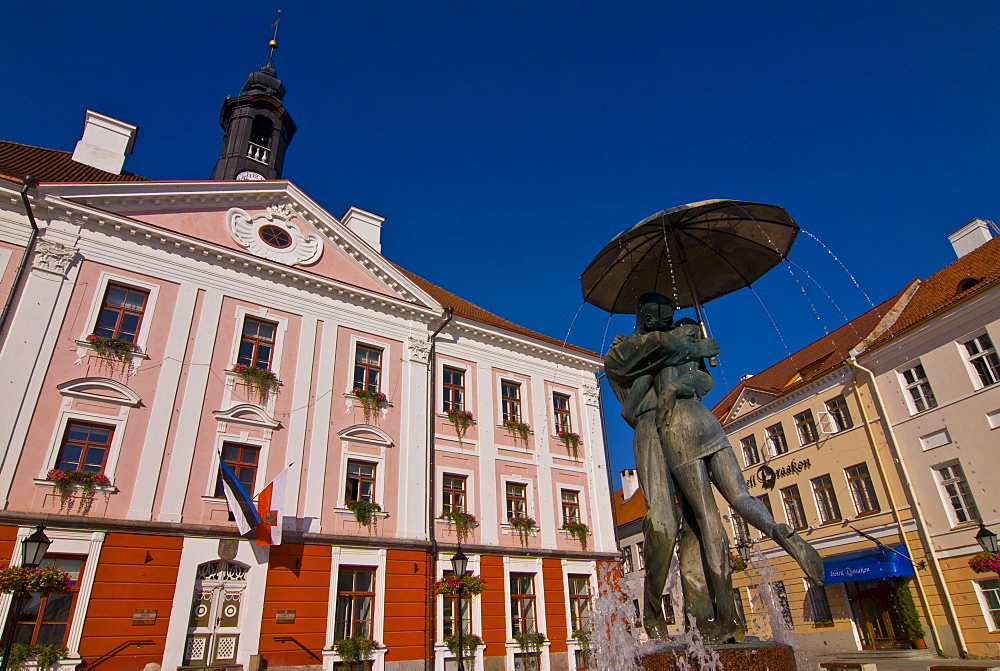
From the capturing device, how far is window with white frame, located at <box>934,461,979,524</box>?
19062 mm

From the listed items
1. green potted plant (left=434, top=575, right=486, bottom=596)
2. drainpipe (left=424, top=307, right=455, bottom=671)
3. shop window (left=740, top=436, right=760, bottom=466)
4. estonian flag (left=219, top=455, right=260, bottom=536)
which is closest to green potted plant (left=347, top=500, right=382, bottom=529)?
drainpipe (left=424, top=307, right=455, bottom=671)

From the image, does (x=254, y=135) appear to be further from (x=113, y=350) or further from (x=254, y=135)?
(x=113, y=350)

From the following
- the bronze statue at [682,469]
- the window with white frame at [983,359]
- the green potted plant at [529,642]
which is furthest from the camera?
the window with white frame at [983,359]

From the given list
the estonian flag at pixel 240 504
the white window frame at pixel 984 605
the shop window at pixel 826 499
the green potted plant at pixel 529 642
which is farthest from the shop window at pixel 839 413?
the estonian flag at pixel 240 504

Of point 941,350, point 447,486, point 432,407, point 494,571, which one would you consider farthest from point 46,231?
point 941,350

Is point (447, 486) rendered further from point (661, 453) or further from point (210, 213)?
point (661, 453)

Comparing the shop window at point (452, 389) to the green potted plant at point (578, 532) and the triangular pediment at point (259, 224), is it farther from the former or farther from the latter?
the green potted plant at point (578, 532)

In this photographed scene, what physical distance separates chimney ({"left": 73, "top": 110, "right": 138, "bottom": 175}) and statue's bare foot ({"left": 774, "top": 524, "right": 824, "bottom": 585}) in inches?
939

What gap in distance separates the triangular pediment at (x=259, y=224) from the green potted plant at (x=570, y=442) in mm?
6725

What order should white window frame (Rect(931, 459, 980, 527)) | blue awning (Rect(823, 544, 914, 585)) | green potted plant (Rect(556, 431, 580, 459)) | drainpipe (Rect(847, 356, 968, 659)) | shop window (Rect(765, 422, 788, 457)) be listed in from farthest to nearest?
1. shop window (Rect(765, 422, 788, 457))
2. green potted plant (Rect(556, 431, 580, 459))
3. blue awning (Rect(823, 544, 914, 585))
4. drainpipe (Rect(847, 356, 968, 659))
5. white window frame (Rect(931, 459, 980, 527))

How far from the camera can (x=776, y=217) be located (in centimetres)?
718

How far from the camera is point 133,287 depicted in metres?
16.1

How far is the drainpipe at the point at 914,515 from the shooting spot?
19.0 m

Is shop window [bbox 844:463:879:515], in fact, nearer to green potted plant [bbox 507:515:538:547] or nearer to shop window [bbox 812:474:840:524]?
shop window [bbox 812:474:840:524]
